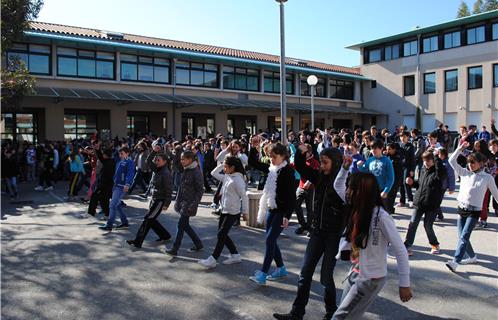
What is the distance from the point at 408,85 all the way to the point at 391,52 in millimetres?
3192

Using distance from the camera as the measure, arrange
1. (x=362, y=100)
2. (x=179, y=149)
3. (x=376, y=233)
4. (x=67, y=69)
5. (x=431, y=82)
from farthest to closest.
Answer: (x=362, y=100)
(x=431, y=82)
(x=67, y=69)
(x=179, y=149)
(x=376, y=233)

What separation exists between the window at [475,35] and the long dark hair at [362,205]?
31671mm

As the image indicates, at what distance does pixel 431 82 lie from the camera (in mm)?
32688

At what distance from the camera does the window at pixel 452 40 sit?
3084cm

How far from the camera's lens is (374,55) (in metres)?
36.6

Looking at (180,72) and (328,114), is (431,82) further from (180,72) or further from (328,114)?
(180,72)

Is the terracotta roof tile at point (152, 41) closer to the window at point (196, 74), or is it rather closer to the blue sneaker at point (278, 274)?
the window at point (196, 74)

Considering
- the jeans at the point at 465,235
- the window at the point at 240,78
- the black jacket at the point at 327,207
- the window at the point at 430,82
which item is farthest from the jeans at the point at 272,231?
the window at the point at 430,82

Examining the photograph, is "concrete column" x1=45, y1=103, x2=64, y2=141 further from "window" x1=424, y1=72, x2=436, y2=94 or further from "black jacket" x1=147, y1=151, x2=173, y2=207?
"window" x1=424, y1=72, x2=436, y2=94

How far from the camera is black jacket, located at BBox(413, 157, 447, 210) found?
6.27 m

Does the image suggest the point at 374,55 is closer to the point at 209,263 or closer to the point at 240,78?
the point at 240,78

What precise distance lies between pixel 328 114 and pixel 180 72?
1312 centimetres

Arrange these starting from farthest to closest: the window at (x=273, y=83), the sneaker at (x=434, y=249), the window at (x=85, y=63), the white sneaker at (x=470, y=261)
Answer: the window at (x=273, y=83), the window at (x=85, y=63), the sneaker at (x=434, y=249), the white sneaker at (x=470, y=261)

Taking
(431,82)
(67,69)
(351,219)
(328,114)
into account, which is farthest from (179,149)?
(431,82)
